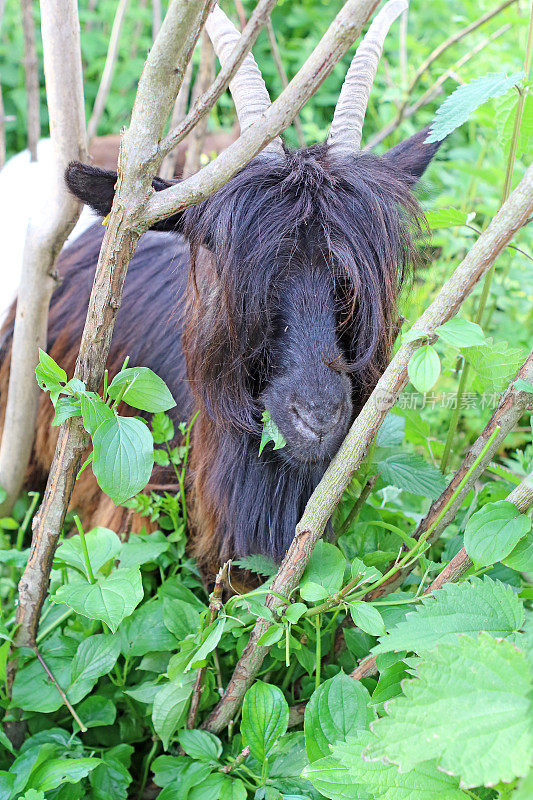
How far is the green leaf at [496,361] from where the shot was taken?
1861 mm

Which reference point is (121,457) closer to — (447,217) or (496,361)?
(496,361)

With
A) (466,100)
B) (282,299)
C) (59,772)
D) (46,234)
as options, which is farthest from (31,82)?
(59,772)

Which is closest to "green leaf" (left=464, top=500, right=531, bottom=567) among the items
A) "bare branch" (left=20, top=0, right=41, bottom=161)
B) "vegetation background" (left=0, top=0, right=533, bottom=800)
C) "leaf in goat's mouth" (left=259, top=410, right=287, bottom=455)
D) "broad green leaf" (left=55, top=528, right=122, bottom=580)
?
"vegetation background" (left=0, top=0, right=533, bottom=800)

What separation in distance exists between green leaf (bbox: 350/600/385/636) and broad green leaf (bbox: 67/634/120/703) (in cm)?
76

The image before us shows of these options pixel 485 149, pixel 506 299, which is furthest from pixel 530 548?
pixel 485 149

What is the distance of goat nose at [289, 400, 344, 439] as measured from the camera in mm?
1956

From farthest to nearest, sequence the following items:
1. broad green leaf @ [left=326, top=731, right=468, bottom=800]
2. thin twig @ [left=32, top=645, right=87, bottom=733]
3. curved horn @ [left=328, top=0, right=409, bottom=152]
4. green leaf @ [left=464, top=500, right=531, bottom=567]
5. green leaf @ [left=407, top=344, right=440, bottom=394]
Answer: curved horn @ [left=328, top=0, right=409, bottom=152] < thin twig @ [left=32, top=645, right=87, bottom=733] < green leaf @ [left=464, top=500, right=531, bottom=567] < green leaf @ [left=407, top=344, right=440, bottom=394] < broad green leaf @ [left=326, top=731, right=468, bottom=800]

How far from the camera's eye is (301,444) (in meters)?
2.02

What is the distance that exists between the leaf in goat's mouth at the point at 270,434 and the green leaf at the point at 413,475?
32 centimetres

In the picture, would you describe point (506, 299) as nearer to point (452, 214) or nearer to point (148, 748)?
point (452, 214)

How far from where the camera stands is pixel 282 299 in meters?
2.11

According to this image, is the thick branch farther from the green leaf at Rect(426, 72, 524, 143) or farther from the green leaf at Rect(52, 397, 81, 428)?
the green leaf at Rect(52, 397, 81, 428)

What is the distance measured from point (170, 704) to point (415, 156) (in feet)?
6.28

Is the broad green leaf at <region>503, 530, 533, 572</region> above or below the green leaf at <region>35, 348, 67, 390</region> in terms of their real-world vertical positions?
below
